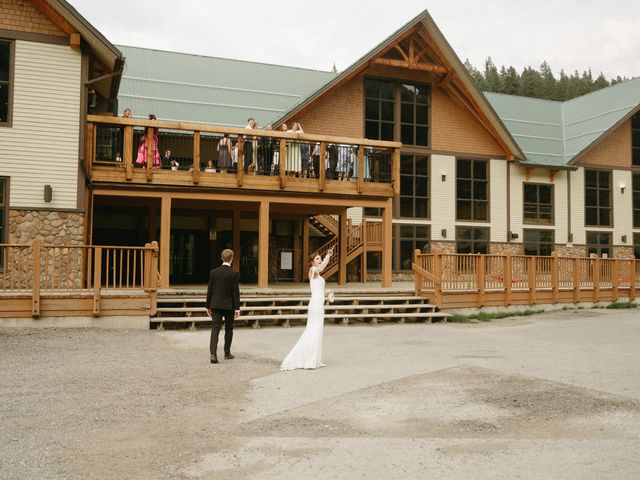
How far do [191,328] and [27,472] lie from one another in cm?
945

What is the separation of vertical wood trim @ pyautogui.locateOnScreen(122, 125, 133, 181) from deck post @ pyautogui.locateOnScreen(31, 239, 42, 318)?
398cm

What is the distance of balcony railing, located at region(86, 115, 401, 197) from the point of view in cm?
1669

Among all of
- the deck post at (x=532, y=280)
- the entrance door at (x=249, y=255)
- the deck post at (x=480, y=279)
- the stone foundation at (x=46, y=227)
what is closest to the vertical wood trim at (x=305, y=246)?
the entrance door at (x=249, y=255)

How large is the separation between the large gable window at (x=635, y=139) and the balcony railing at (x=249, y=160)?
16.7 meters

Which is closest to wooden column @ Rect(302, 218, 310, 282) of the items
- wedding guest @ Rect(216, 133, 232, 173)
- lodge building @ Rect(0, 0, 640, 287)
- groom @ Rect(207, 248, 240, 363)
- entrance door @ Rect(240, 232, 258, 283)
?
lodge building @ Rect(0, 0, 640, 287)

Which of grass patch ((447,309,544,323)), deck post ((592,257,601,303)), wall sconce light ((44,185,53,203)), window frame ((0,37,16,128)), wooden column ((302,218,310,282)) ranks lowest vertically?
grass patch ((447,309,544,323))

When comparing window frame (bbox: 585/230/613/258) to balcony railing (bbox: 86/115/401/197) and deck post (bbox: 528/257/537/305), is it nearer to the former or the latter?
deck post (bbox: 528/257/537/305)

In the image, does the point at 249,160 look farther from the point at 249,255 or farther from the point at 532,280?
the point at 532,280

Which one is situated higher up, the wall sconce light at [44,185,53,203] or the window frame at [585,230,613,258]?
the wall sconce light at [44,185,53,203]

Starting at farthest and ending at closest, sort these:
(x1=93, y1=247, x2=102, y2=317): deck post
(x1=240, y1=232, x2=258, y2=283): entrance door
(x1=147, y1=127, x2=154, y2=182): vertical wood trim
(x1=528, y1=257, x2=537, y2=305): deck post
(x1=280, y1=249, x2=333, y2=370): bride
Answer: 1. (x1=240, y1=232, x2=258, y2=283): entrance door
2. (x1=528, y1=257, x2=537, y2=305): deck post
3. (x1=147, y1=127, x2=154, y2=182): vertical wood trim
4. (x1=93, y1=247, x2=102, y2=317): deck post
5. (x1=280, y1=249, x2=333, y2=370): bride

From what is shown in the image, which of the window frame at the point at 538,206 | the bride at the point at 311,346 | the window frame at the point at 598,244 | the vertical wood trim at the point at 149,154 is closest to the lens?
the bride at the point at 311,346

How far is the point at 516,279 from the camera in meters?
19.0

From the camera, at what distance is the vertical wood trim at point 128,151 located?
16469 millimetres

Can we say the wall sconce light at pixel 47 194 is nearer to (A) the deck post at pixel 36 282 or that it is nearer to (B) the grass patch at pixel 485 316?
(A) the deck post at pixel 36 282
